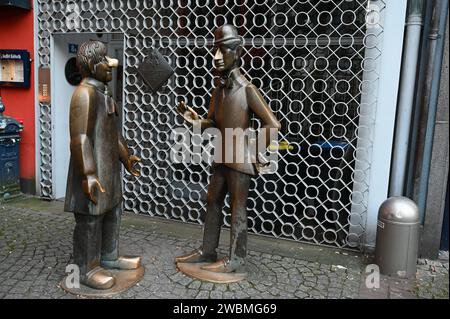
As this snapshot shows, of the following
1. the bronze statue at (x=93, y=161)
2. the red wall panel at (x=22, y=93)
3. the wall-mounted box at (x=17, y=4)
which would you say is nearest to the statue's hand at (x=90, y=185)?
the bronze statue at (x=93, y=161)

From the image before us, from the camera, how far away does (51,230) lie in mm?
5207

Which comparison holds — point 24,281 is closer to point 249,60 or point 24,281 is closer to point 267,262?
point 267,262

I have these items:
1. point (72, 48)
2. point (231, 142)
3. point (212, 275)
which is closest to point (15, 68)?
point (72, 48)

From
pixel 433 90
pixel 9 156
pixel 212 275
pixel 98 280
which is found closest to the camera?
pixel 98 280

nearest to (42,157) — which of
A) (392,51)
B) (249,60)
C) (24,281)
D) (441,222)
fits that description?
Answer: (24,281)

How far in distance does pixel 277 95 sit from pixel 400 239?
2.47 m

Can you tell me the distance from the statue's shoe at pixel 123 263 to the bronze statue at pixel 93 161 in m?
0.22

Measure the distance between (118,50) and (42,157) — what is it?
7.16 feet

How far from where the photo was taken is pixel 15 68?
649 cm

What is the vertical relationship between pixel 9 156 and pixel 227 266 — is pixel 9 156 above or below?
above

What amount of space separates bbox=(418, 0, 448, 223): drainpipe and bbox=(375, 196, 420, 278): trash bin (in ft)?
1.52

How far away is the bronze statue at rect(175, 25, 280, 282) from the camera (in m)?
3.67

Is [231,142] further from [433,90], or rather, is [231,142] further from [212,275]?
[433,90]

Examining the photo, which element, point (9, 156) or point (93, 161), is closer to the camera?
point (93, 161)
